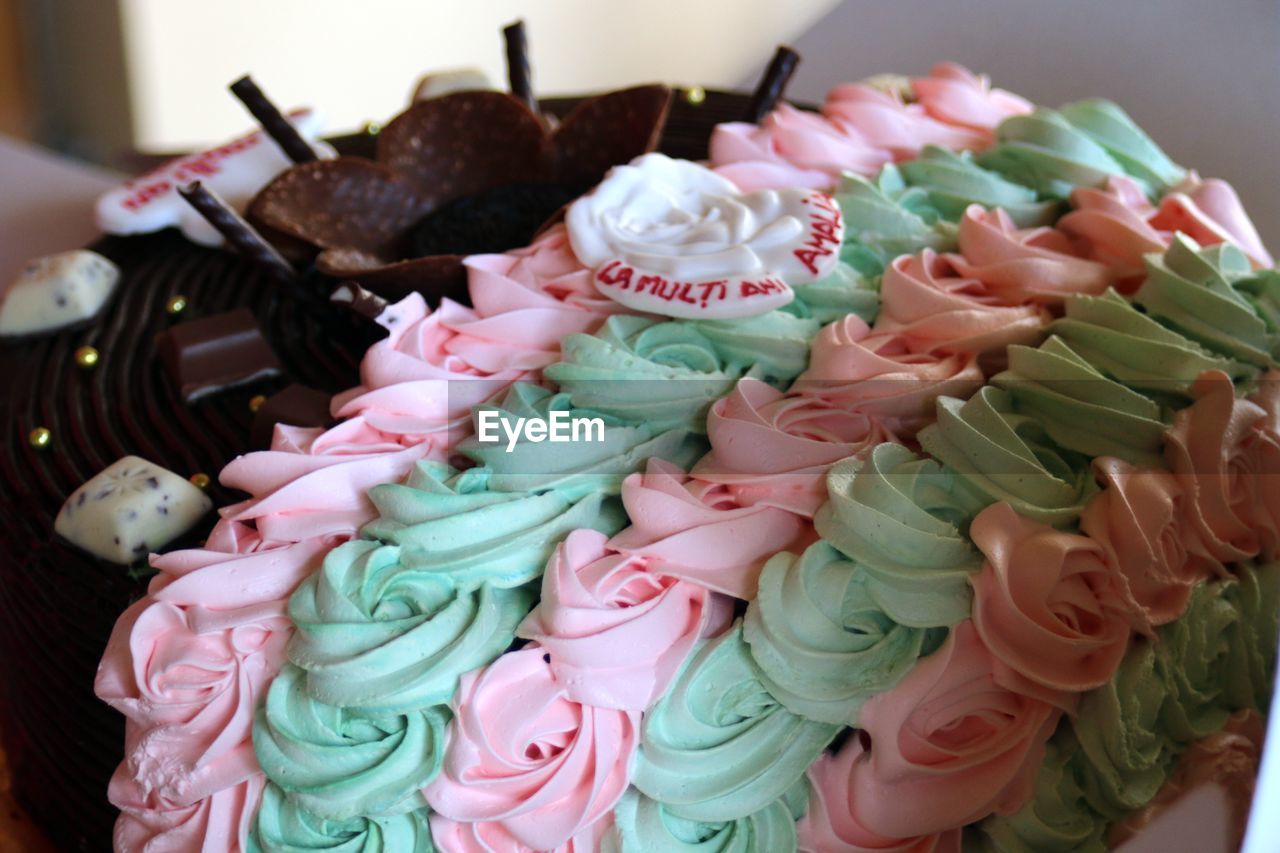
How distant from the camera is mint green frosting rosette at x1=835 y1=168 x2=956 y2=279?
158 centimetres

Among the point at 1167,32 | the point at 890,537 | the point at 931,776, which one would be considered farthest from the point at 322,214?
the point at 1167,32

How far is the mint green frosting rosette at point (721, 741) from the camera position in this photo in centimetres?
112

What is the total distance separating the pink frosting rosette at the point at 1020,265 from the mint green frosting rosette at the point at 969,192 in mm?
84

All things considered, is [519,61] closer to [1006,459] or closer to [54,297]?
[54,297]

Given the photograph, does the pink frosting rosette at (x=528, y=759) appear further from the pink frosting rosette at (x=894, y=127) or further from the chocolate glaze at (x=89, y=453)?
the pink frosting rosette at (x=894, y=127)

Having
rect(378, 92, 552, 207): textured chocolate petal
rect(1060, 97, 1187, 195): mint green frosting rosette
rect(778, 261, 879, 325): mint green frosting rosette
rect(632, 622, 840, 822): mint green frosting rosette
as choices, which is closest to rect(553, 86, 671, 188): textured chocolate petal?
rect(378, 92, 552, 207): textured chocolate petal

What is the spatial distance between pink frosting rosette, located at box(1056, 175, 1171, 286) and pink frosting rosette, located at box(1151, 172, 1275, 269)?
0.02 m

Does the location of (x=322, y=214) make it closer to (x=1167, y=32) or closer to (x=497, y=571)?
(x=497, y=571)

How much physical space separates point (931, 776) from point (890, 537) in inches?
8.6

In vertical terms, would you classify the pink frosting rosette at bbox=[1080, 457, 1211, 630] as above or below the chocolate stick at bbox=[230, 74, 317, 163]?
below

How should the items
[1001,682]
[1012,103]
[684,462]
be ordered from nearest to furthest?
[1001,682], [684,462], [1012,103]

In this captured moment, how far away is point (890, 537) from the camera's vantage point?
1.12m

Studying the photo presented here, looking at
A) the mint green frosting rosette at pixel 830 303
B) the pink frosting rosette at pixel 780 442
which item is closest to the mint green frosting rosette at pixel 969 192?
the mint green frosting rosette at pixel 830 303

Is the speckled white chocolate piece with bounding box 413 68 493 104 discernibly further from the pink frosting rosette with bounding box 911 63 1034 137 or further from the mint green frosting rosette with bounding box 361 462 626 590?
the mint green frosting rosette with bounding box 361 462 626 590
